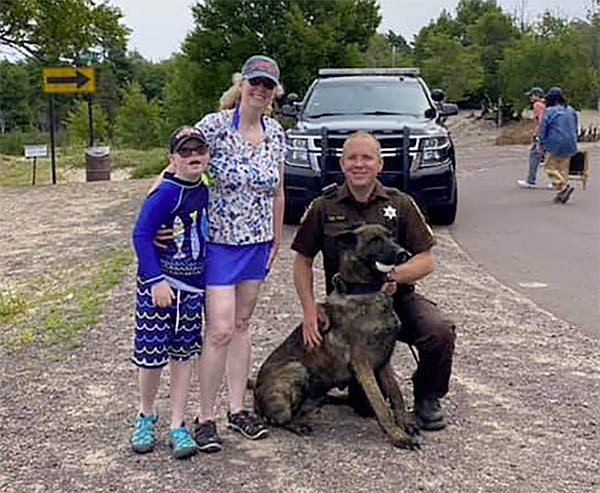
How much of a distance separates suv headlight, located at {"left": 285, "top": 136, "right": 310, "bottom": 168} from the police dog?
689 cm

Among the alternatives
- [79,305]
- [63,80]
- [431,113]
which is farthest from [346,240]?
[63,80]

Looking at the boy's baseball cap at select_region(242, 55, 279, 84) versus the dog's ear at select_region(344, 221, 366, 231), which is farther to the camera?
the dog's ear at select_region(344, 221, 366, 231)

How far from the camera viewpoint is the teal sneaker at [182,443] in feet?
14.1

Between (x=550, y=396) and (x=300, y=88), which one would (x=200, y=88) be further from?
(x=550, y=396)

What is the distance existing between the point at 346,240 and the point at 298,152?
282 inches

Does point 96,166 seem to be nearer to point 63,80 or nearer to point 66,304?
point 63,80

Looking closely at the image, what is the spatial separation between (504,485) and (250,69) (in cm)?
222

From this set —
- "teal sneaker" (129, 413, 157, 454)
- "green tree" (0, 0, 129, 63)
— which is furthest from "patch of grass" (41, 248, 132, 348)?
"green tree" (0, 0, 129, 63)

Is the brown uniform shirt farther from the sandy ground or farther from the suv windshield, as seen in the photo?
the suv windshield

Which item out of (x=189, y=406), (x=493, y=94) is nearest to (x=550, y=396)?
(x=189, y=406)

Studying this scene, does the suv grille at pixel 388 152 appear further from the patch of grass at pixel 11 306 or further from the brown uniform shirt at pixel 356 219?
the brown uniform shirt at pixel 356 219

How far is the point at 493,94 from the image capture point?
164 feet

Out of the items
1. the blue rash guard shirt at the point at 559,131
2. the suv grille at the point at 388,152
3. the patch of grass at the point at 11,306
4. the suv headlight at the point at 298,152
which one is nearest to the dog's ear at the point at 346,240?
the patch of grass at the point at 11,306

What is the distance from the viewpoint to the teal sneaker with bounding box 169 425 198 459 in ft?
14.1
